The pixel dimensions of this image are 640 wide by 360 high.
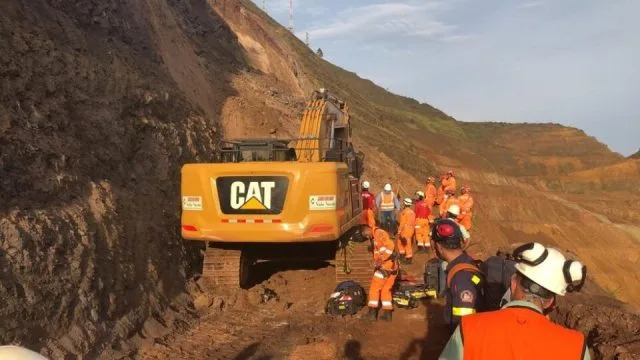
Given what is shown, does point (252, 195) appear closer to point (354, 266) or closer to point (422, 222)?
point (354, 266)

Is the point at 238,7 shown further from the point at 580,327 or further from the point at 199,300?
the point at 580,327

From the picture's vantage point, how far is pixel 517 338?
219 centimetres

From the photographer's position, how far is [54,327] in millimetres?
6086

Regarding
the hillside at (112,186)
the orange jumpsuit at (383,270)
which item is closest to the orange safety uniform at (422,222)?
the hillside at (112,186)

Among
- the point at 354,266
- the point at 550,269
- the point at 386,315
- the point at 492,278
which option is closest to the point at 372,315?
the point at 386,315

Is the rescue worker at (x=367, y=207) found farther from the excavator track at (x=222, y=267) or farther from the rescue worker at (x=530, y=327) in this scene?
the rescue worker at (x=530, y=327)

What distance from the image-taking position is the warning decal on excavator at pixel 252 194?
27.5ft

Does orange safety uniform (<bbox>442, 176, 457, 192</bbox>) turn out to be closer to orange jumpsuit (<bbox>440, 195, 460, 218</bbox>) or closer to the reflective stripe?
orange jumpsuit (<bbox>440, 195, 460, 218</bbox>)

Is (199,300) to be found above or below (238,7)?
below

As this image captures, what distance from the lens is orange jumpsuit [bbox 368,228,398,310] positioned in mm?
8211

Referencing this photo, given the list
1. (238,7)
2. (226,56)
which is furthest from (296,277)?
(238,7)

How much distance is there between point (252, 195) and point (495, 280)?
5088 mm

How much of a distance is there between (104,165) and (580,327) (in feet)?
23.1

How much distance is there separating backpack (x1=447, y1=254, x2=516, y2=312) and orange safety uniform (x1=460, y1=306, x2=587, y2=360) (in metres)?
1.21
